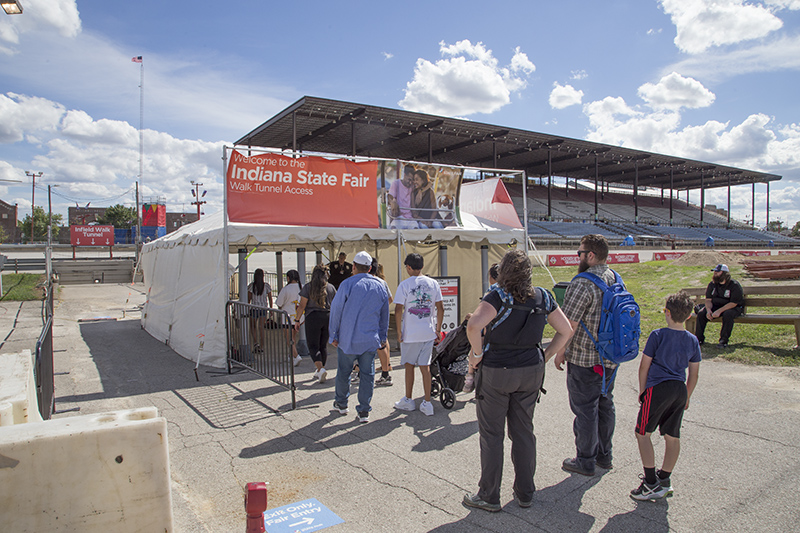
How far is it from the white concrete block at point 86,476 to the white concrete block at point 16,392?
517 millimetres

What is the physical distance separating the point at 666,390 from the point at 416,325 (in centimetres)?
291

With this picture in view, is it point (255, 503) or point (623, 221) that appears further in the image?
point (623, 221)

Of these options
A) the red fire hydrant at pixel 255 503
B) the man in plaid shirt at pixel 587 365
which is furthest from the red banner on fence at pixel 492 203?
the red fire hydrant at pixel 255 503

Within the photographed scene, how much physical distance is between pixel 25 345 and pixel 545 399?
36.2 ft

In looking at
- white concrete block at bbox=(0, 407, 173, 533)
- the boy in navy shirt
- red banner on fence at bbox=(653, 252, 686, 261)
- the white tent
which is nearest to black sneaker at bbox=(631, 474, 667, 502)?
the boy in navy shirt

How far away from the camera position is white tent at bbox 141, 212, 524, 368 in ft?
26.6

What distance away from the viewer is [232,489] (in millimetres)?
3893

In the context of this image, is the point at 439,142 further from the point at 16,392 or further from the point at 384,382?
the point at 16,392

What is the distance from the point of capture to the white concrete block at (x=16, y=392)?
3056 millimetres

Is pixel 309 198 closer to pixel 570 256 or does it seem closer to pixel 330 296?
pixel 330 296

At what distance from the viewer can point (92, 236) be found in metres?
47.2

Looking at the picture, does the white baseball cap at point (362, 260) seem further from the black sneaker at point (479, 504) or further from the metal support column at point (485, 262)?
the metal support column at point (485, 262)

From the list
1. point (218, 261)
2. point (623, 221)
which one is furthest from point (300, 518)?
point (623, 221)

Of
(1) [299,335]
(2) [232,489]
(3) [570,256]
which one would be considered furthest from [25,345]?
(3) [570,256]
